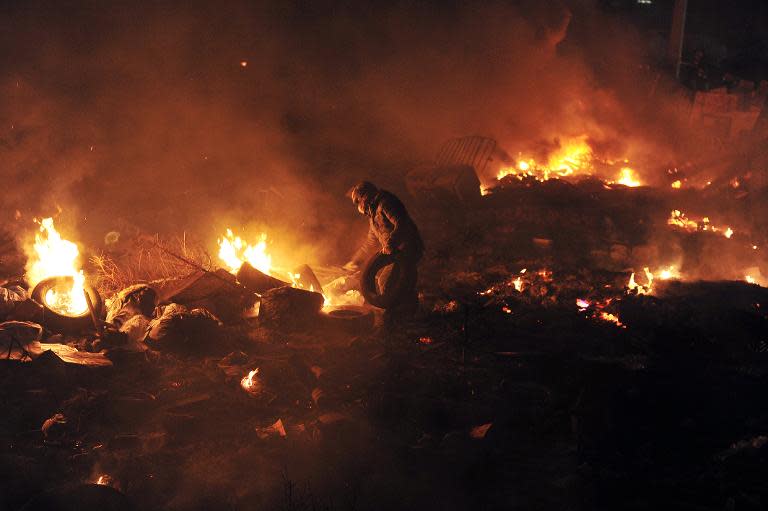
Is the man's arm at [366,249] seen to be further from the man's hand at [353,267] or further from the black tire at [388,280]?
the black tire at [388,280]

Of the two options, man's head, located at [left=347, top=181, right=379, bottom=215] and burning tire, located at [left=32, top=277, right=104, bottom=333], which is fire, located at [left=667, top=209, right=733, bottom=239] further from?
burning tire, located at [left=32, top=277, right=104, bottom=333]

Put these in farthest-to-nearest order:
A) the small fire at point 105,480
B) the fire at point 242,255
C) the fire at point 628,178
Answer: the fire at point 628,178
the fire at point 242,255
the small fire at point 105,480

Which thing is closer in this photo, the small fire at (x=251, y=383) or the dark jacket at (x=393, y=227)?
the small fire at (x=251, y=383)

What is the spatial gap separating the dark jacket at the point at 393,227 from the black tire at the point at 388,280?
6.7 inches

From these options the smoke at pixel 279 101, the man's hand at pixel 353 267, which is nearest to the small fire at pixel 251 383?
the man's hand at pixel 353 267

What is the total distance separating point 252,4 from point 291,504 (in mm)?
15447

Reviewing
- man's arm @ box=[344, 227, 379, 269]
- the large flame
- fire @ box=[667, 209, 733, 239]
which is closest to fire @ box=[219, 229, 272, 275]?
man's arm @ box=[344, 227, 379, 269]

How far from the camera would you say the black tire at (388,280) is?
8859mm

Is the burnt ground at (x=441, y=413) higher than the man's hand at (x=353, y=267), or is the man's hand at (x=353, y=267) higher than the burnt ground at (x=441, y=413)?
the man's hand at (x=353, y=267)

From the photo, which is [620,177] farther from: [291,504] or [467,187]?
[291,504]

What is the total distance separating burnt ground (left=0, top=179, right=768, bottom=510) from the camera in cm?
527

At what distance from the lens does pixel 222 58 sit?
16484mm

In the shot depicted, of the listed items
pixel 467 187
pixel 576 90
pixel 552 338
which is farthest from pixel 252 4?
pixel 552 338

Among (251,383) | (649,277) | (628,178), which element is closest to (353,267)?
(251,383)
